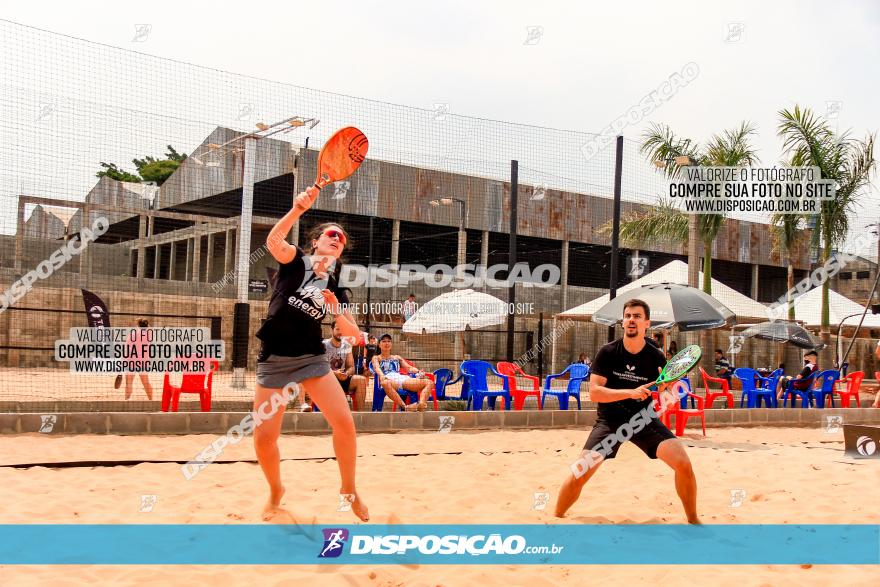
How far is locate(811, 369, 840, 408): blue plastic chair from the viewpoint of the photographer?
12.8 metres

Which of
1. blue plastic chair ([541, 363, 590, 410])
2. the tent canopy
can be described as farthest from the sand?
the tent canopy

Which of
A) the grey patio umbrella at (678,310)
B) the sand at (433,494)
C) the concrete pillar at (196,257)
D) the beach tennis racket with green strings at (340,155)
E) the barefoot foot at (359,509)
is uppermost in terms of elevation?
the concrete pillar at (196,257)

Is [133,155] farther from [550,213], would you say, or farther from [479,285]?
[550,213]

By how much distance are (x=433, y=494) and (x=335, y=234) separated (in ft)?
6.51

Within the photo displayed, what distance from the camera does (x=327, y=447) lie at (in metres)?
7.20

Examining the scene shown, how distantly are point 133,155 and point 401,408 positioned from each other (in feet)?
17.2

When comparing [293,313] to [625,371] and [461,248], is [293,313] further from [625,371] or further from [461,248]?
[461,248]

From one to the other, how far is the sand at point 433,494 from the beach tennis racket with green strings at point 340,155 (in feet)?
6.78

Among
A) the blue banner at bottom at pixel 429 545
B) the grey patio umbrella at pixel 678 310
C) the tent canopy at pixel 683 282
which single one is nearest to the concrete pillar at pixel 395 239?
the tent canopy at pixel 683 282

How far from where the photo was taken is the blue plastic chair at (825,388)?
42.0ft

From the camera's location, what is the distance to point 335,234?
4.21 m

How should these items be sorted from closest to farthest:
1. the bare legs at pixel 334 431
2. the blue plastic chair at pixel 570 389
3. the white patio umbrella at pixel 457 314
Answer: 1. the bare legs at pixel 334 431
2. the blue plastic chair at pixel 570 389
3. the white patio umbrella at pixel 457 314

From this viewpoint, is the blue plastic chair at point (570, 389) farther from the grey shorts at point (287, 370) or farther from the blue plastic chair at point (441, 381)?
the grey shorts at point (287, 370)

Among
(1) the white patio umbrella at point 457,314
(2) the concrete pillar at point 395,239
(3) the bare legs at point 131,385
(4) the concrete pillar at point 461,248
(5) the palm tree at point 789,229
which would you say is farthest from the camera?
(2) the concrete pillar at point 395,239
